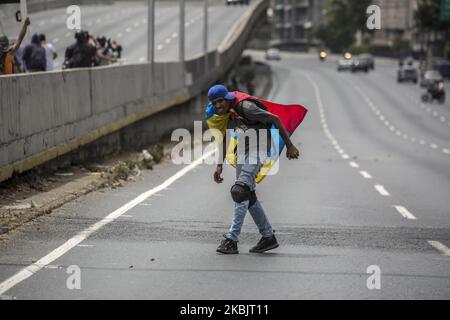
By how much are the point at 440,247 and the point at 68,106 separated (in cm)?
799

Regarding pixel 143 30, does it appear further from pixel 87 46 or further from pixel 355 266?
pixel 355 266

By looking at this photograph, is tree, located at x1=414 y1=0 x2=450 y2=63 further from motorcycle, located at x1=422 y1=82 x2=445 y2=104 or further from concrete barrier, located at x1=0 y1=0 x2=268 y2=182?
concrete barrier, located at x1=0 y1=0 x2=268 y2=182

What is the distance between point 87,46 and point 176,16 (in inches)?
2741

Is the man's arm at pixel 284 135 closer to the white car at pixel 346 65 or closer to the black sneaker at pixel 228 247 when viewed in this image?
the black sneaker at pixel 228 247

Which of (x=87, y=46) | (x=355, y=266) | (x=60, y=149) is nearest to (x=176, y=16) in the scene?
(x=87, y=46)

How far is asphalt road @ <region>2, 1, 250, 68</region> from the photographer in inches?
2510

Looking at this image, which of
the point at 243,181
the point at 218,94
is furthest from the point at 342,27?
the point at 218,94

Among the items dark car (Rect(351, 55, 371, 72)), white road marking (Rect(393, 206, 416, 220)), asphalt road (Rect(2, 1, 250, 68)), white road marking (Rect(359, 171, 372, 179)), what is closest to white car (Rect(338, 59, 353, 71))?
dark car (Rect(351, 55, 371, 72))

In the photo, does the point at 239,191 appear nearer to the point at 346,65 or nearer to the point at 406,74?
the point at 406,74

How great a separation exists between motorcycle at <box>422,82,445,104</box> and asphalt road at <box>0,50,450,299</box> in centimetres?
5439

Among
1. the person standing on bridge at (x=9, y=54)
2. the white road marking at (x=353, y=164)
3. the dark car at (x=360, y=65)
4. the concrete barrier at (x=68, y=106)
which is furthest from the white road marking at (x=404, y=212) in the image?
the dark car at (x=360, y=65)

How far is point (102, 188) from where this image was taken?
1587 cm

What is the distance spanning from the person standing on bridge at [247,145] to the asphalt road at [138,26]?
4459 cm

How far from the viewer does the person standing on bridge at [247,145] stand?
9625 mm
